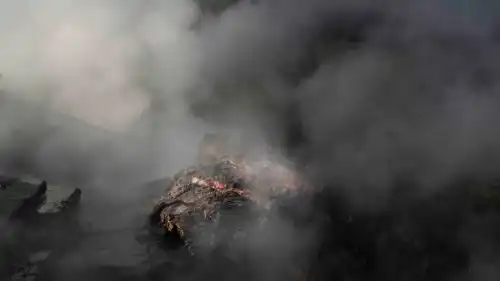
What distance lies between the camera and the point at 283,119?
28.9 feet

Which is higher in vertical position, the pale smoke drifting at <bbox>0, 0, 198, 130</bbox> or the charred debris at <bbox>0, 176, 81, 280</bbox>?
the pale smoke drifting at <bbox>0, 0, 198, 130</bbox>

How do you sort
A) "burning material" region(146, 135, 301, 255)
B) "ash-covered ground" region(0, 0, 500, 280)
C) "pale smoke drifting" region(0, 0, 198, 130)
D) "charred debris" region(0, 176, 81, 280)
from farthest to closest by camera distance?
1. "pale smoke drifting" region(0, 0, 198, 130)
2. "burning material" region(146, 135, 301, 255)
3. "ash-covered ground" region(0, 0, 500, 280)
4. "charred debris" region(0, 176, 81, 280)

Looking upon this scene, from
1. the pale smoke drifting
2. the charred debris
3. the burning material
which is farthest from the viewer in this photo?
the pale smoke drifting

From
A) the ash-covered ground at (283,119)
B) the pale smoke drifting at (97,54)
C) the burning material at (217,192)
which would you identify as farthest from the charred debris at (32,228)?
the pale smoke drifting at (97,54)

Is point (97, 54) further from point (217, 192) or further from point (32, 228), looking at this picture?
point (217, 192)

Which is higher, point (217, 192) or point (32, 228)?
point (217, 192)

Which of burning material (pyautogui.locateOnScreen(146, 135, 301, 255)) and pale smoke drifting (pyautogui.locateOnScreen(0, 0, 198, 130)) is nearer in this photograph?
burning material (pyautogui.locateOnScreen(146, 135, 301, 255))

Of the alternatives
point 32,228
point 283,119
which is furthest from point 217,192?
point 283,119

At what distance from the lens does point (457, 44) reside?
8789 millimetres

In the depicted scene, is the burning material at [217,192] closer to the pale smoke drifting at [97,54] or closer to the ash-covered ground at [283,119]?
the ash-covered ground at [283,119]

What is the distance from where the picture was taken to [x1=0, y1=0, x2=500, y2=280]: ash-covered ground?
6.11m

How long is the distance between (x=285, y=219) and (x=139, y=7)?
233 inches

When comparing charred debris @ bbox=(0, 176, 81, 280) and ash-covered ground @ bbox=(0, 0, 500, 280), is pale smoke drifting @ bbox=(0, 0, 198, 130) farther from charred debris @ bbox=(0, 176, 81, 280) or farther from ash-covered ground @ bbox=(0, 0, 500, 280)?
charred debris @ bbox=(0, 176, 81, 280)

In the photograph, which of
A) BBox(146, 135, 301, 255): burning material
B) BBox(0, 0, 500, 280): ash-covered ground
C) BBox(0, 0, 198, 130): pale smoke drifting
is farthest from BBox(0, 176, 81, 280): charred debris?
BBox(0, 0, 198, 130): pale smoke drifting
